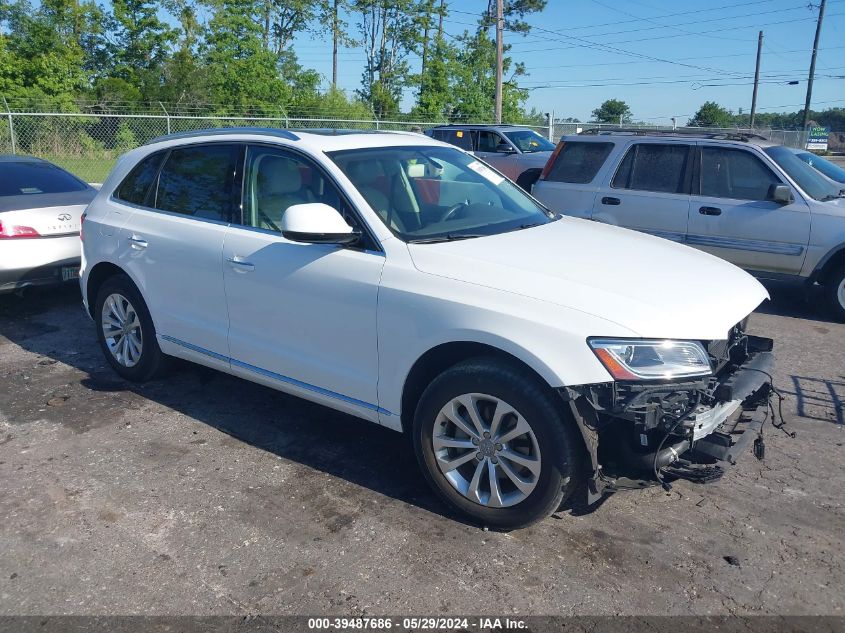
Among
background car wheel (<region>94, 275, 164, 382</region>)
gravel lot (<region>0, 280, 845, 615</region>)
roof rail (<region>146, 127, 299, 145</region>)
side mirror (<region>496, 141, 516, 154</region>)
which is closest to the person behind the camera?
gravel lot (<region>0, 280, 845, 615</region>)

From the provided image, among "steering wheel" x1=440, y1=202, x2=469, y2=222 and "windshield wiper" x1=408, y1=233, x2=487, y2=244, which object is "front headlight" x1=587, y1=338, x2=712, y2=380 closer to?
"windshield wiper" x1=408, y1=233, x2=487, y2=244

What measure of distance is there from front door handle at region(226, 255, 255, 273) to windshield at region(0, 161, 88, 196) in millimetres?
4347

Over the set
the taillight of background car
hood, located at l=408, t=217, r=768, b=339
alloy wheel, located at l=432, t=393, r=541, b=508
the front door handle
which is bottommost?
alloy wheel, located at l=432, t=393, r=541, b=508

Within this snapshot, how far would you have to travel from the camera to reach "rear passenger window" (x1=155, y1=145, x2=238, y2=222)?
4801mm

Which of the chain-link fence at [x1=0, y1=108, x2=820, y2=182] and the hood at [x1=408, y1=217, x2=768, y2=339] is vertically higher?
the chain-link fence at [x1=0, y1=108, x2=820, y2=182]

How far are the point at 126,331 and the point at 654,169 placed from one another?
5.76 meters

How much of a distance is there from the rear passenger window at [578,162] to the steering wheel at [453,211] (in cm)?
461

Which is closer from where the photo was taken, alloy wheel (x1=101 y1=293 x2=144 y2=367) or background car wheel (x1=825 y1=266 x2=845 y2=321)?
alloy wheel (x1=101 y1=293 x2=144 y2=367)

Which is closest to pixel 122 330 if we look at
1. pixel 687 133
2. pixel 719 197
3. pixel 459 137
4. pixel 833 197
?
pixel 719 197

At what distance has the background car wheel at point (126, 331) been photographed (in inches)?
212

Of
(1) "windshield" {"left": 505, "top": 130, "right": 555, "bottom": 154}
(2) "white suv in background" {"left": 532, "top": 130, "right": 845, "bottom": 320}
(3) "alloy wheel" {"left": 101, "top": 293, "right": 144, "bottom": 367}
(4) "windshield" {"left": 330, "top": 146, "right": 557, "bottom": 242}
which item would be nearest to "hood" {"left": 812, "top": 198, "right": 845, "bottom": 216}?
(2) "white suv in background" {"left": 532, "top": 130, "right": 845, "bottom": 320}

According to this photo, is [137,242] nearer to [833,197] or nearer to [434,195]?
[434,195]

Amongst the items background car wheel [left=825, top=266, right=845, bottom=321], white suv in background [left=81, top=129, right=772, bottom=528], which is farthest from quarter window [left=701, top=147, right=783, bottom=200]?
white suv in background [left=81, top=129, right=772, bottom=528]

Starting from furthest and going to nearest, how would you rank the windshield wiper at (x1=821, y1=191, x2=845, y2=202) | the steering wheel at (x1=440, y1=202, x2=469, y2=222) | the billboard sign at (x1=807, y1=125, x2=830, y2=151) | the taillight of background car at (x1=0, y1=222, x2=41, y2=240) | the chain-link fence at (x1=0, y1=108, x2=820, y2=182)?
the billboard sign at (x1=807, y1=125, x2=830, y2=151)
the chain-link fence at (x1=0, y1=108, x2=820, y2=182)
the windshield wiper at (x1=821, y1=191, x2=845, y2=202)
the taillight of background car at (x1=0, y1=222, x2=41, y2=240)
the steering wheel at (x1=440, y1=202, x2=469, y2=222)
